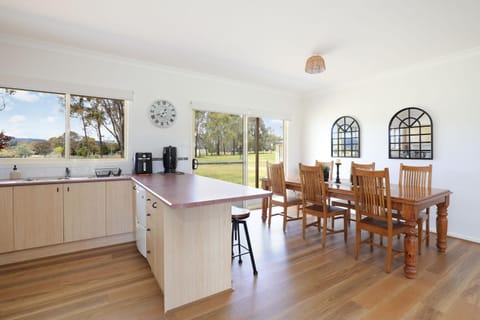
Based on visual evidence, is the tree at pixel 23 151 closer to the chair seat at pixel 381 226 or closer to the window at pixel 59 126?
the window at pixel 59 126

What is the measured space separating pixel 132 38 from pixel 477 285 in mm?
4310

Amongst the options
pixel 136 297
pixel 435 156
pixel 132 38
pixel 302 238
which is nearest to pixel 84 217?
pixel 136 297

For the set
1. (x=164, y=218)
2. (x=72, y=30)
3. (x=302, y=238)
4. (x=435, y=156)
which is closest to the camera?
(x=164, y=218)

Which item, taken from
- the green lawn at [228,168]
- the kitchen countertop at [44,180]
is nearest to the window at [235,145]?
the green lawn at [228,168]

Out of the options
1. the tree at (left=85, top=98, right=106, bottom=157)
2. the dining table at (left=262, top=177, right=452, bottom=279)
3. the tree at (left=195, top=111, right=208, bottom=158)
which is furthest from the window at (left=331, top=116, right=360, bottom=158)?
the tree at (left=85, top=98, right=106, bottom=157)

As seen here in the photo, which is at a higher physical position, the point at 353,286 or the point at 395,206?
the point at 395,206

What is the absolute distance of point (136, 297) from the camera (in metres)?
2.10

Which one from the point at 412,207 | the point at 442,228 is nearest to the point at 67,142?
the point at 412,207

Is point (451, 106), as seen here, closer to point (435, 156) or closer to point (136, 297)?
point (435, 156)

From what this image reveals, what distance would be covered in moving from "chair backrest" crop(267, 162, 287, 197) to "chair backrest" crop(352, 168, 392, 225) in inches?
47.4

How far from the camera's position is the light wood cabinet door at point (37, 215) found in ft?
8.90

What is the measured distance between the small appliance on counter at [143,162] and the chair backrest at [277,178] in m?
1.85

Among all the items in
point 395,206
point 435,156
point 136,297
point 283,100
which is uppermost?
point 283,100

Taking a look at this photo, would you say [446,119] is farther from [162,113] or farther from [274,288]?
[162,113]
